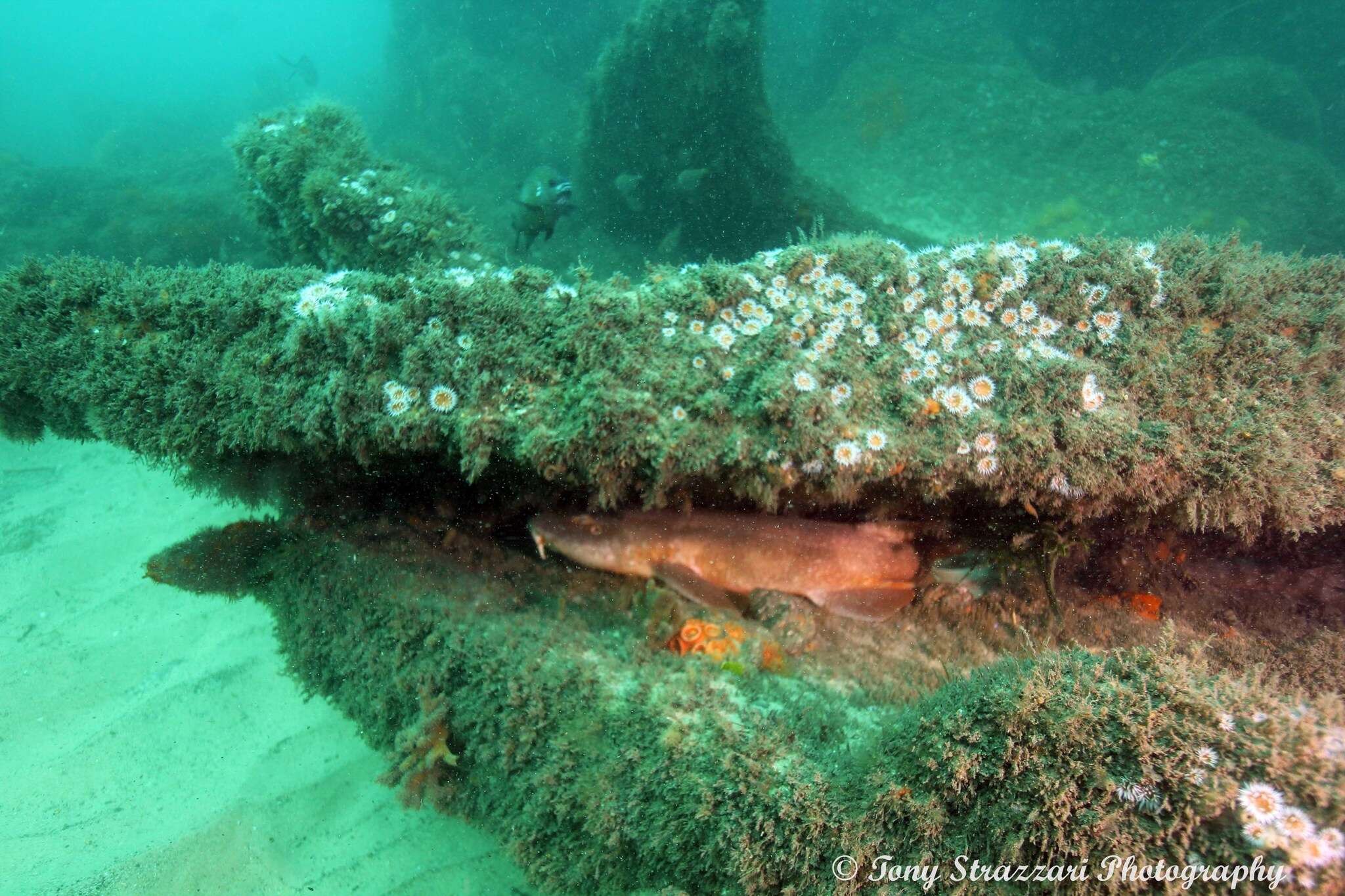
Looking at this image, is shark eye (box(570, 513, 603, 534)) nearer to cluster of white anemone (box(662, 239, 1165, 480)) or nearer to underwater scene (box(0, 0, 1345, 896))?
underwater scene (box(0, 0, 1345, 896))

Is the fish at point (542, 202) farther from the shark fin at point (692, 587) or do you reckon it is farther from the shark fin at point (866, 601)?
the shark fin at point (866, 601)

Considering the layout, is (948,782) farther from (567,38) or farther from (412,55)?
(412,55)

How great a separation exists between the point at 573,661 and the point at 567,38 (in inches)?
720

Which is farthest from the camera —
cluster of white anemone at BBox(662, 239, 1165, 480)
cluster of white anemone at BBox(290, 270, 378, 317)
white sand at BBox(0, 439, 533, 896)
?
white sand at BBox(0, 439, 533, 896)

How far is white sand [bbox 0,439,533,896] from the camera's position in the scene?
3820 mm

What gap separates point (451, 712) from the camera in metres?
2.86

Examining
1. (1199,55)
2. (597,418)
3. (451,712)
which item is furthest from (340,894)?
(1199,55)

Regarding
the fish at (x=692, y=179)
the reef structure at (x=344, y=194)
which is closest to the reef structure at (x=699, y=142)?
the fish at (x=692, y=179)

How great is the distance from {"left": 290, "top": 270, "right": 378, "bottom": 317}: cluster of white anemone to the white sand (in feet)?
7.19

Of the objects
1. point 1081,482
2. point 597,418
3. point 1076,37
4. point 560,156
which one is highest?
point 1076,37

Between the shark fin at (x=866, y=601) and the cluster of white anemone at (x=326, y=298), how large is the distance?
8.70ft

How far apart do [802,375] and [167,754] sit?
5691 mm

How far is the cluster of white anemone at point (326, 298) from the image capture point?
2820 millimetres

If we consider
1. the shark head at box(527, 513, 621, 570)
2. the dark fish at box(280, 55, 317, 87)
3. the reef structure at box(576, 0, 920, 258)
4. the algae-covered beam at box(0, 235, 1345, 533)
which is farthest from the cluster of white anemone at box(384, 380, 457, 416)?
the dark fish at box(280, 55, 317, 87)
